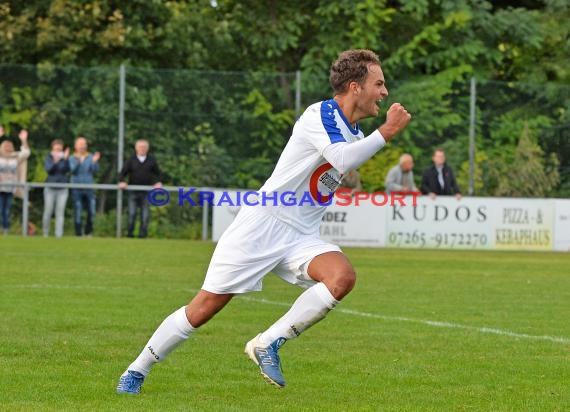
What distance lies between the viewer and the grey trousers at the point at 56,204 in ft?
85.4

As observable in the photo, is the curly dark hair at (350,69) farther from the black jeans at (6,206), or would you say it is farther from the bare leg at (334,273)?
Result: the black jeans at (6,206)

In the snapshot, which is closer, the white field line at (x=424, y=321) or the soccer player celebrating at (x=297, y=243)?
the soccer player celebrating at (x=297, y=243)

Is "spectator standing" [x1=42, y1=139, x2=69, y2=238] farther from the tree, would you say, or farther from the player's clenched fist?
the player's clenched fist

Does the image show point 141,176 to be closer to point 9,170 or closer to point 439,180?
point 9,170

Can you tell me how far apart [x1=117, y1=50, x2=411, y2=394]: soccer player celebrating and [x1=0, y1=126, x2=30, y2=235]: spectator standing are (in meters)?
18.8

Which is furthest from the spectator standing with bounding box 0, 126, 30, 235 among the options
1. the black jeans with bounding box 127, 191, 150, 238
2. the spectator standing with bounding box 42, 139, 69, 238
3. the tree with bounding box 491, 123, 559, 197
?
the tree with bounding box 491, 123, 559, 197

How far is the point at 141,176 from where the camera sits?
85.4 ft

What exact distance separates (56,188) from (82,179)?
Result: 0.53 m

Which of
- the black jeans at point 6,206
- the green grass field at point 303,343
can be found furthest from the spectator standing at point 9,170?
the green grass field at point 303,343

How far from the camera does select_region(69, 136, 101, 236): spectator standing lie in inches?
1027

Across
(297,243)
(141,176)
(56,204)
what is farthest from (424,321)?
(56,204)

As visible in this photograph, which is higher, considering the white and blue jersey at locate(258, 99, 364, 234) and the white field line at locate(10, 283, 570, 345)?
the white and blue jersey at locate(258, 99, 364, 234)

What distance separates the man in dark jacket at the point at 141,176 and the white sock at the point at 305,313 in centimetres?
1872

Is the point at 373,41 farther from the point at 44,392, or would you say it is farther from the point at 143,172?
the point at 44,392
